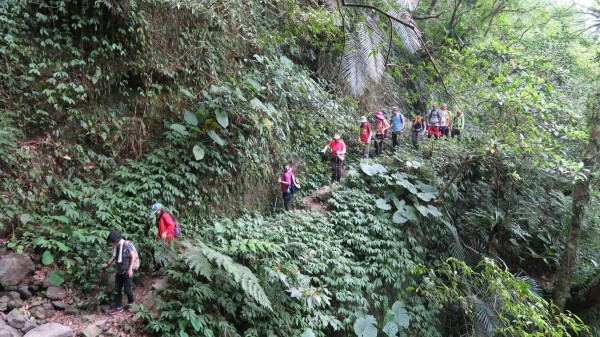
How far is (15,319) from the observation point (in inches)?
183

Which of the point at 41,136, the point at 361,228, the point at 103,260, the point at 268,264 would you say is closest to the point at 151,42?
the point at 41,136

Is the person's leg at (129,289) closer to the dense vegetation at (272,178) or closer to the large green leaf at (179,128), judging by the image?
the dense vegetation at (272,178)

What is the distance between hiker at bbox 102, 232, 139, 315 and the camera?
521cm

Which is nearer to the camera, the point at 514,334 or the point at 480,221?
the point at 514,334

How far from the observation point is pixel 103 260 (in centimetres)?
571

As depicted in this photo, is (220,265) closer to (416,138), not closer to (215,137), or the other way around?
(215,137)

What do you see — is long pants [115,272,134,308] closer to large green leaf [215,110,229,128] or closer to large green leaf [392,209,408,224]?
large green leaf [215,110,229,128]

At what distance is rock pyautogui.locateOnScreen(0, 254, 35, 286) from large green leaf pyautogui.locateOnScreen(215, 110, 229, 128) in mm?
3714

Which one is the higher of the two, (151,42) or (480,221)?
(151,42)

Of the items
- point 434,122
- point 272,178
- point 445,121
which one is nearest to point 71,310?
point 272,178

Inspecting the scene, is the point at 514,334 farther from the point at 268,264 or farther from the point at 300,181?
the point at 300,181

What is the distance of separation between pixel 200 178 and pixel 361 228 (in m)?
3.60

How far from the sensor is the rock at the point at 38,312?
495 cm

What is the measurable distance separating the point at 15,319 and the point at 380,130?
9.26 metres
